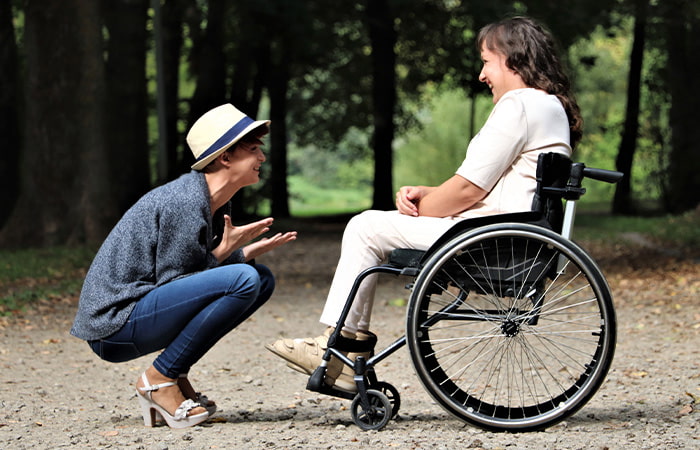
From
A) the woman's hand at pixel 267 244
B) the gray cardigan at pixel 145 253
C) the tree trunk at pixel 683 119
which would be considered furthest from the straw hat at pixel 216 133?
the tree trunk at pixel 683 119

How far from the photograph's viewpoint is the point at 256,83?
23.7 meters

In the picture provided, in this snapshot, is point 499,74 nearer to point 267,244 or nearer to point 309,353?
point 267,244

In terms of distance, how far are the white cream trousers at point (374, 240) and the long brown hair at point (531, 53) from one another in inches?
25.6

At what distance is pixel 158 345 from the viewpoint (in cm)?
412

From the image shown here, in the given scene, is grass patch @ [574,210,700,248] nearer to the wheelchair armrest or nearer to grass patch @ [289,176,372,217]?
the wheelchair armrest

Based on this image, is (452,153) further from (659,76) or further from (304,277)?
(304,277)

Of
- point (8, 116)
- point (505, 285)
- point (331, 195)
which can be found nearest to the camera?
point (505, 285)

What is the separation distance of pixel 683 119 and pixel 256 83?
32.0 ft

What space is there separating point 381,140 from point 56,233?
33.4ft

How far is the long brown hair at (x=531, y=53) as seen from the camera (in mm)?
4004

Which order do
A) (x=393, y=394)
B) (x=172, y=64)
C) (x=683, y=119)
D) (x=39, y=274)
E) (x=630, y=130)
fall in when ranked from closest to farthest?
(x=393, y=394), (x=39, y=274), (x=683, y=119), (x=172, y=64), (x=630, y=130)

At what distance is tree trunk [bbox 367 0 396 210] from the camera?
21.8 m

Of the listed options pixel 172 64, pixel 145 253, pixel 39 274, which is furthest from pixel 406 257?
pixel 172 64

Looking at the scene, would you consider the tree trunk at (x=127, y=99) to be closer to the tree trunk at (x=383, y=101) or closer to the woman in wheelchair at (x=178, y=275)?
the tree trunk at (x=383, y=101)
